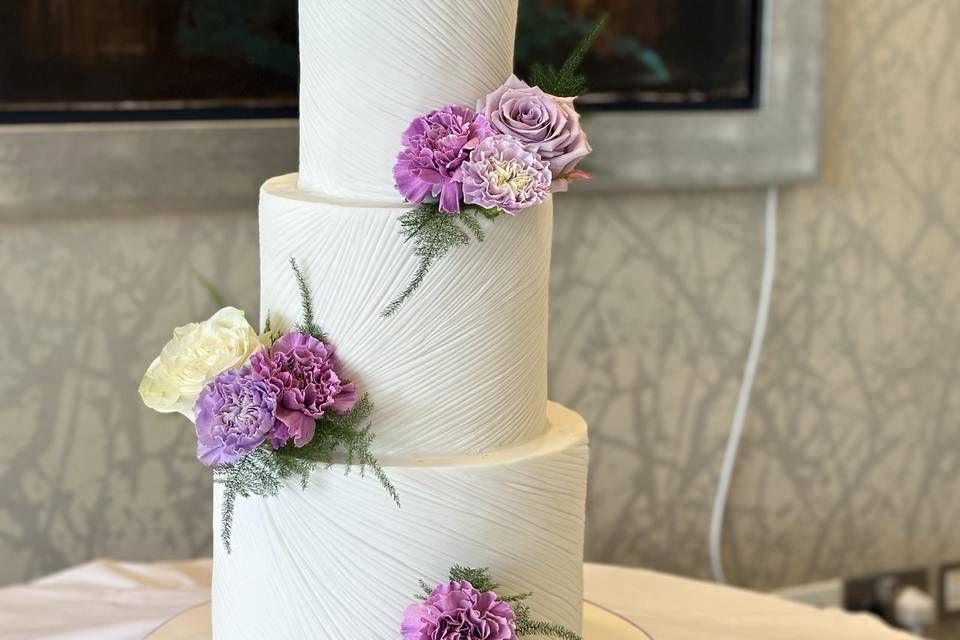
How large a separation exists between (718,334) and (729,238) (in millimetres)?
165

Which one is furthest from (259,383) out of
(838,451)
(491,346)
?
(838,451)

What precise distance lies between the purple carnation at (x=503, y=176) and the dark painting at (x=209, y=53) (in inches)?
35.9

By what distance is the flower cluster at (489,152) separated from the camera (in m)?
1.00

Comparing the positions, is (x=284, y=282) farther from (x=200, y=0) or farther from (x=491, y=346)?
(x=200, y=0)

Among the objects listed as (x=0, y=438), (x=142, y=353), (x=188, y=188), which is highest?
(x=188, y=188)

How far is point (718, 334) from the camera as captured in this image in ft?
7.29

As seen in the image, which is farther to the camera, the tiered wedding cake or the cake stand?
the cake stand

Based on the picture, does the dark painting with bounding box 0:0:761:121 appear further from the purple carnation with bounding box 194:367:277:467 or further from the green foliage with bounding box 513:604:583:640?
the green foliage with bounding box 513:604:583:640

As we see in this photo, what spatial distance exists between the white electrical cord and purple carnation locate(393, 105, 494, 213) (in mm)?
1280

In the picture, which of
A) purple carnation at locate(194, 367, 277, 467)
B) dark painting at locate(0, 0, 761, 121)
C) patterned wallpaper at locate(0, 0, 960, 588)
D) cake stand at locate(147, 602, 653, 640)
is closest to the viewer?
purple carnation at locate(194, 367, 277, 467)

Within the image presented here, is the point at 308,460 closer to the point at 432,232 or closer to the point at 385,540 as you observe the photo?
the point at 385,540

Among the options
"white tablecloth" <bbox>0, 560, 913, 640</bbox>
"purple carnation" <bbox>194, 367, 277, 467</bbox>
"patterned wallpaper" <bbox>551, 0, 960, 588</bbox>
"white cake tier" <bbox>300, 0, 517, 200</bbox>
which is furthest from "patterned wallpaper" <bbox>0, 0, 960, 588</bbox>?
"purple carnation" <bbox>194, 367, 277, 467</bbox>

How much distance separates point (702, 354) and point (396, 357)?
4.14ft

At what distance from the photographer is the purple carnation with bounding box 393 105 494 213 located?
1.00 metres
